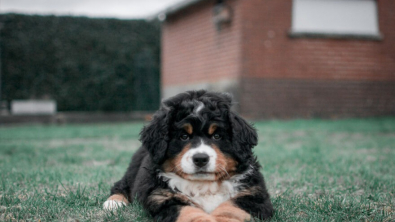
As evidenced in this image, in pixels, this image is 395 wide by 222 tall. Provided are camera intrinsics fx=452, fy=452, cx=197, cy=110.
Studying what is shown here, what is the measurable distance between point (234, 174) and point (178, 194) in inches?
16.8

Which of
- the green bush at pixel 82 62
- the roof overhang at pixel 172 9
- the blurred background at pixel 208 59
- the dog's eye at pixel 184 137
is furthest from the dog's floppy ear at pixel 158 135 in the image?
the green bush at pixel 82 62

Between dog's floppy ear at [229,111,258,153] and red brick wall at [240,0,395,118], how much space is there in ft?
29.1

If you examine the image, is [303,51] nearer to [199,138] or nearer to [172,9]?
[172,9]

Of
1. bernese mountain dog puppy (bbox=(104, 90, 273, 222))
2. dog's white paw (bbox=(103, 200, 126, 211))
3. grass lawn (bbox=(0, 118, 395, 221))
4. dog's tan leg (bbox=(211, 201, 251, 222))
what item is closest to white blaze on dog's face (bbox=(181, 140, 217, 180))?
bernese mountain dog puppy (bbox=(104, 90, 273, 222))

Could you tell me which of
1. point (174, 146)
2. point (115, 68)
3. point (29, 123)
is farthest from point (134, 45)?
point (174, 146)

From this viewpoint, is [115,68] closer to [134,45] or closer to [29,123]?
[134,45]

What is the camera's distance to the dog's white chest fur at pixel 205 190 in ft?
10.2

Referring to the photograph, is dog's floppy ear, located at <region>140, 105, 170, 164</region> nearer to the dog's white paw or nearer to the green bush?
the dog's white paw

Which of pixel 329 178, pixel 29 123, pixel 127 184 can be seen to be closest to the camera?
pixel 127 184

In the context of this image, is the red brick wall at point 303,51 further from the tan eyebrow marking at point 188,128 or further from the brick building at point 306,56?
the tan eyebrow marking at point 188,128

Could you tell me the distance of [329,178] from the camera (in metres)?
4.66

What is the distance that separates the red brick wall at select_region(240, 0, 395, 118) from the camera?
12.2 m

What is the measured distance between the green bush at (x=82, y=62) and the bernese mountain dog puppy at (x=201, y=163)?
1381 cm

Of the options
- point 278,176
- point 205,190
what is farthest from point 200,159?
point 278,176
